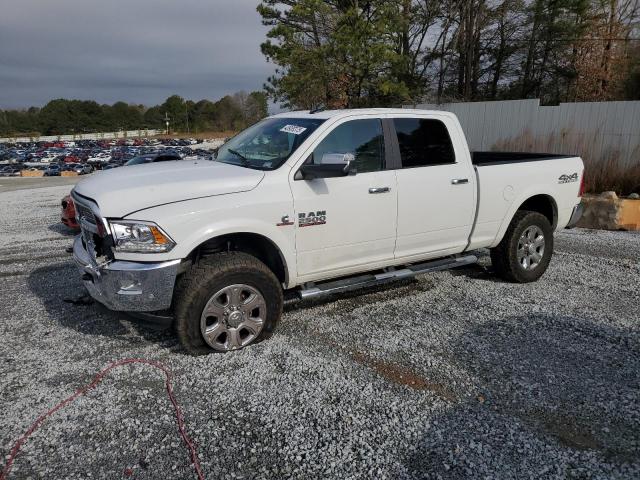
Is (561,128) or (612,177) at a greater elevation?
(561,128)

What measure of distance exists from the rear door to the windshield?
3.04 feet

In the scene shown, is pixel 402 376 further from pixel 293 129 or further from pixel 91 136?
pixel 91 136

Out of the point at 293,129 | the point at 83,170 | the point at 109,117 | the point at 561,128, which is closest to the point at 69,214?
the point at 293,129

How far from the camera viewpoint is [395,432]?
9.45ft

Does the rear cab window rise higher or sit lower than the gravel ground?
higher

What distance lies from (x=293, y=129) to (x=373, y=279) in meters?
1.57

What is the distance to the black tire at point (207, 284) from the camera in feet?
11.6

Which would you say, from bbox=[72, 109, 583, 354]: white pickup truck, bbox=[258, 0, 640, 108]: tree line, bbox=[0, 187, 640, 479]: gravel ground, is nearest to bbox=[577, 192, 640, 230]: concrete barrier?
bbox=[0, 187, 640, 479]: gravel ground

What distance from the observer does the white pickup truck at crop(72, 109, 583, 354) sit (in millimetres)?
3420

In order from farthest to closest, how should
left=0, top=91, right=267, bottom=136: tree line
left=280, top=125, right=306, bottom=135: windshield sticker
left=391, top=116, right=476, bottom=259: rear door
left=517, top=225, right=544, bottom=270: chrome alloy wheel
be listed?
left=0, top=91, right=267, bottom=136: tree line → left=517, top=225, right=544, bottom=270: chrome alloy wheel → left=391, top=116, right=476, bottom=259: rear door → left=280, top=125, right=306, bottom=135: windshield sticker

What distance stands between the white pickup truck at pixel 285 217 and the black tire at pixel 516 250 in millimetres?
37

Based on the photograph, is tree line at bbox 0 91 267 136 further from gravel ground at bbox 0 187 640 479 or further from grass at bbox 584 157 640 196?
gravel ground at bbox 0 187 640 479

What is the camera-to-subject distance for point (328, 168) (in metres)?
3.72

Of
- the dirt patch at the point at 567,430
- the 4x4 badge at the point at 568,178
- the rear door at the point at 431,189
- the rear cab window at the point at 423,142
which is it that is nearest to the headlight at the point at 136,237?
the rear door at the point at 431,189
